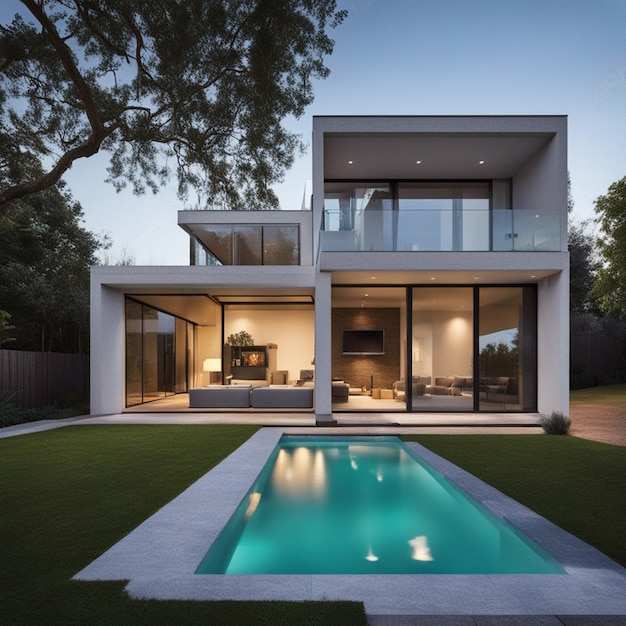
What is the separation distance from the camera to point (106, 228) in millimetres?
25188

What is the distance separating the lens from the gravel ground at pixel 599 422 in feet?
31.7

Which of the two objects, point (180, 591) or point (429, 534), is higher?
point (180, 591)

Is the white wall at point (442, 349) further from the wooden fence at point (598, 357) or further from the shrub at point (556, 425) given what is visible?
the wooden fence at point (598, 357)

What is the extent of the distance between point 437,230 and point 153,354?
31.8 ft

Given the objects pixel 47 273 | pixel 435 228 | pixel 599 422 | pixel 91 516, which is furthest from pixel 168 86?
pixel 47 273

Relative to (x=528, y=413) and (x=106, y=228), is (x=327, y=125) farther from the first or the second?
(x=106, y=228)

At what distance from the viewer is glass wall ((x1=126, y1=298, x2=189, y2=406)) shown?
1417 centimetres

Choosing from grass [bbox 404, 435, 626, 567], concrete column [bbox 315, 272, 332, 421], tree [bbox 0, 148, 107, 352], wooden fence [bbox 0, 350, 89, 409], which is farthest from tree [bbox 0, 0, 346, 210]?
tree [bbox 0, 148, 107, 352]

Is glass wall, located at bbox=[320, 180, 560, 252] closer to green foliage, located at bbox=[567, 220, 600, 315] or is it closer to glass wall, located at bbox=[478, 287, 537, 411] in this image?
glass wall, located at bbox=[478, 287, 537, 411]

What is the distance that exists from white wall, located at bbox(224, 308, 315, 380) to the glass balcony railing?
7.51 meters

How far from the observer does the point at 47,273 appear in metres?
21.6

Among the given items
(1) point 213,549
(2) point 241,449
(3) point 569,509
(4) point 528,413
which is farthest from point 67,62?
(4) point 528,413

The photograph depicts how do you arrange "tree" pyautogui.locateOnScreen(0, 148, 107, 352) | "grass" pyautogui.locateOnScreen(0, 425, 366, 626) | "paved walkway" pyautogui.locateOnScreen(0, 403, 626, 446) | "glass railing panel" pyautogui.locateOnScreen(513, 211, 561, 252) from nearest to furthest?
"grass" pyautogui.locateOnScreen(0, 425, 366, 626), "paved walkway" pyautogui.locateOnScreen(0, 403, 626, 446), "glass railing panel" pyautogui.locateOnScreen(513, 211, 561, 252), "tree" pyautogui.locateOnScreen(0, 148, 107, 352)

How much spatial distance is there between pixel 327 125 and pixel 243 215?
18.7 ft
